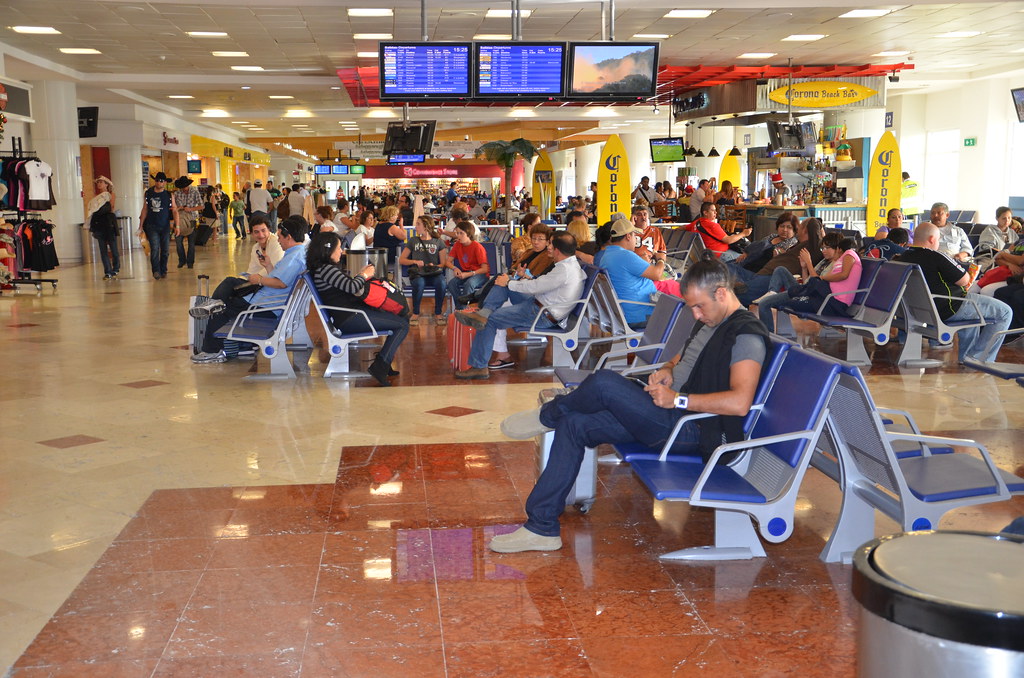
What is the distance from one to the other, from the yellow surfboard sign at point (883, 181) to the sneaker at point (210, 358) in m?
10.5

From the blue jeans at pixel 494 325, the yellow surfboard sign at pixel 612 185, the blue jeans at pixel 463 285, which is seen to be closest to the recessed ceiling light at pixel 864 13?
the yellow surfboard sign at pixel 612 185

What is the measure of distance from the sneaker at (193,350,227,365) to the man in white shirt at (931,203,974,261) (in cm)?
726

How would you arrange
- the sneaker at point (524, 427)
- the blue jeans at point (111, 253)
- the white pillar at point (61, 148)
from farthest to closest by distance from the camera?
the white pillar at point (61, 148)
the blue jeans at point (111, 253)
the sneaker at point (524, 427)

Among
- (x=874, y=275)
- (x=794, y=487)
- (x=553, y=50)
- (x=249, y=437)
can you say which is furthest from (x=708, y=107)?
(x=794, y=487)

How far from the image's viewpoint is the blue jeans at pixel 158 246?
15.2 m

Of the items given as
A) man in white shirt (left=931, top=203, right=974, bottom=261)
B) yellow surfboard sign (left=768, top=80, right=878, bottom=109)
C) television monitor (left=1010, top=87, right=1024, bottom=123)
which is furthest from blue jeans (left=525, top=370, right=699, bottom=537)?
television monitor (left=1010, top=87, right=1024, bottom=123)

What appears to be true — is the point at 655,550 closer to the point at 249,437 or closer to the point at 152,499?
the point at 152,499

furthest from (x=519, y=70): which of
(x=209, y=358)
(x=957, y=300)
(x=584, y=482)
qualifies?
(x=584, y=482)

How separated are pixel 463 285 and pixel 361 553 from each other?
5993 mm

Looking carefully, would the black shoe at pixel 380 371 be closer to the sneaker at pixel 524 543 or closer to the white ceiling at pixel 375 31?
the sneaker at pixel 524 543

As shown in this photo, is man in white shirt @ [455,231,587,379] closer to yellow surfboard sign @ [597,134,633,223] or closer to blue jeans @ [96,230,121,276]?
yellow surfboard sign @ [597,134,633,223]

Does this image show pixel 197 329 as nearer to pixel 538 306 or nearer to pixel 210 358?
pixel 210 358

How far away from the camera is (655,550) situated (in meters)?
3.58

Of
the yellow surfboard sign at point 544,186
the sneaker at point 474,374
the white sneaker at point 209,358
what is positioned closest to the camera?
the sneaker at point 474,374
